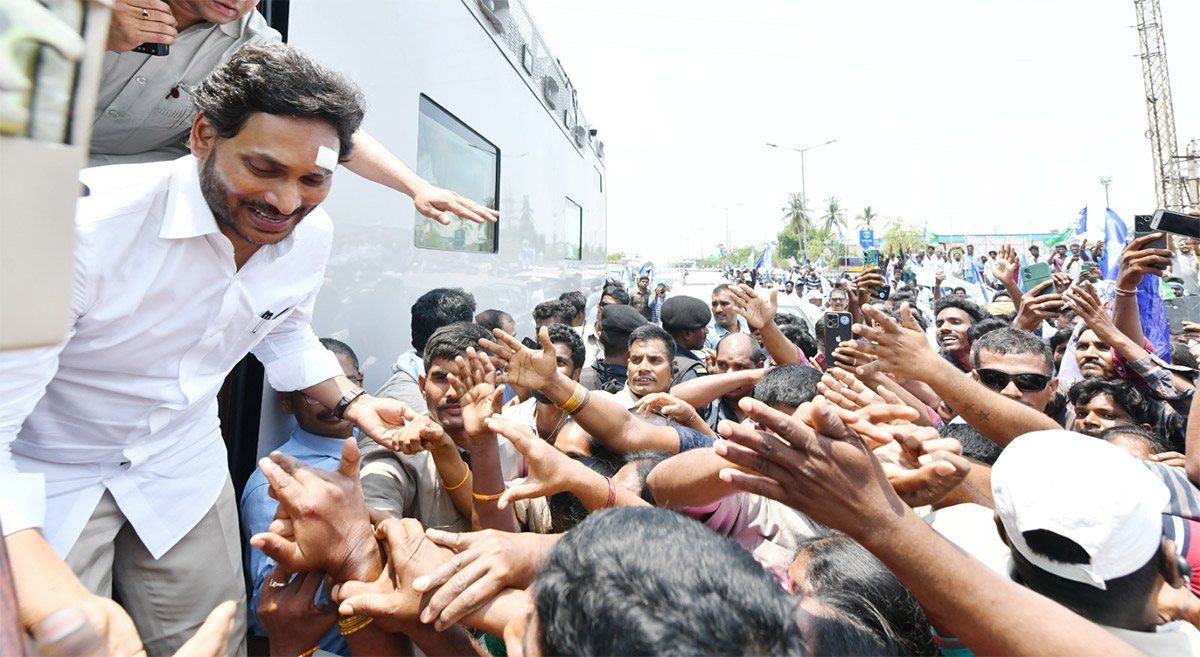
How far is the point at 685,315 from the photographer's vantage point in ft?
16.1

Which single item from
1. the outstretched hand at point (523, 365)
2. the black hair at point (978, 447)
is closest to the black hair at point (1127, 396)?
the black hair at point (978, 447)

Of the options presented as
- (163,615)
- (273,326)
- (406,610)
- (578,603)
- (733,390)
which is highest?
(273,326)

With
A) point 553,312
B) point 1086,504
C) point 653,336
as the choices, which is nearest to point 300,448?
point 653,336

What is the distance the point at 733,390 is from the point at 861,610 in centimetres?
227

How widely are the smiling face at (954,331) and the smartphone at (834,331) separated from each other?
2.81 feet

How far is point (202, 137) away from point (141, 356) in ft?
1.74

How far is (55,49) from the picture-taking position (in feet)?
1.55

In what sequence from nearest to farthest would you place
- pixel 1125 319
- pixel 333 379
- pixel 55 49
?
pixel 55 49 → pixel 333 379 → pixel 1125 319

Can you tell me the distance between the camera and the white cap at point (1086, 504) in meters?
1.15

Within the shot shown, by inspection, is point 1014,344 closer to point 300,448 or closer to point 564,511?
point 564,511

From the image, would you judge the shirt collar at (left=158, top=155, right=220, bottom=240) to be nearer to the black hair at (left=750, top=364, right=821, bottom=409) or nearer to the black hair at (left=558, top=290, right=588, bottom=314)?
the black hair at (left=750, top=364, right=821, bottom=409)

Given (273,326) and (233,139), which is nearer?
(233,139)

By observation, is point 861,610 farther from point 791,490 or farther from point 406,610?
point 406,610

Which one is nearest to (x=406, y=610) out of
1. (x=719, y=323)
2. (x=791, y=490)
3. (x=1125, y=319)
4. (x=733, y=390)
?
(x=791, y=490)
